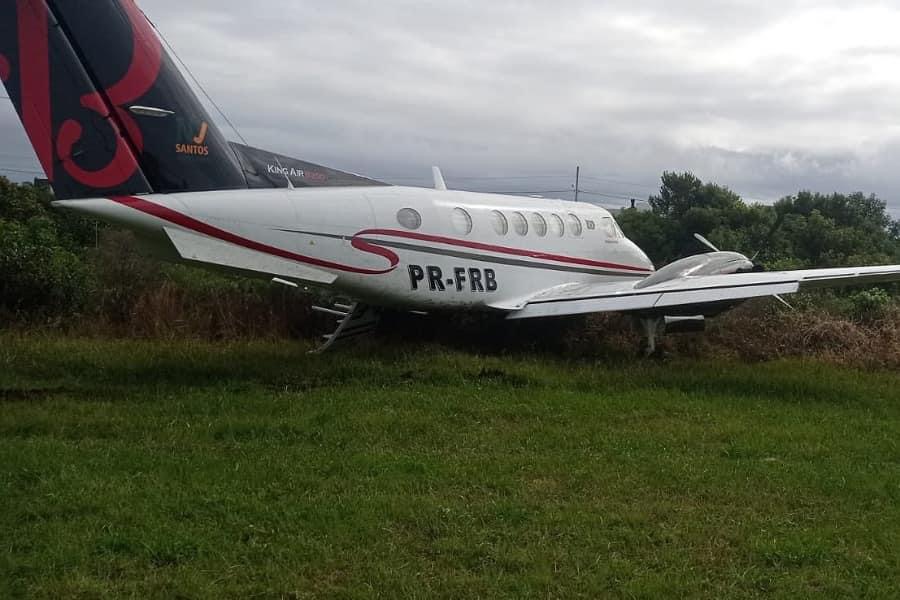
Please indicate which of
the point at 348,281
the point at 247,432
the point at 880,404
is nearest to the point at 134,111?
the point at 348,281

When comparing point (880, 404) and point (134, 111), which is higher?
point (134, 111)

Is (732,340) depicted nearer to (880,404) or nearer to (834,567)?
(880,404)

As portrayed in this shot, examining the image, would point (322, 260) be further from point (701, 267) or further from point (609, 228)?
point (701, 267)

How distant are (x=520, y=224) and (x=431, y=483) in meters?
7.83

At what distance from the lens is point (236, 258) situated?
10.2 meters

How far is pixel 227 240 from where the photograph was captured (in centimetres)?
1018

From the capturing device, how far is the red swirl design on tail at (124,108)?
9.85m

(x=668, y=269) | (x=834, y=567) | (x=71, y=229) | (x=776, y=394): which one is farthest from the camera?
(x=71, y=229)

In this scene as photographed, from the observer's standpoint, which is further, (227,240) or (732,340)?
(732,340)

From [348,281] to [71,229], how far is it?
1407 cm

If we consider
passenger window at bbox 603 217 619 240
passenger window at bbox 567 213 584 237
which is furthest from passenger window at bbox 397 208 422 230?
passenger window at bbox 603 217 619 240

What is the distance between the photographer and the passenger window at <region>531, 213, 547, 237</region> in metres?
14.2

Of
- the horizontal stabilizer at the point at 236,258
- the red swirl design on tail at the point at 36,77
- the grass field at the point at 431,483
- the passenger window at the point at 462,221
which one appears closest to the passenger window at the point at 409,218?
the passenger window at the point at 462,221

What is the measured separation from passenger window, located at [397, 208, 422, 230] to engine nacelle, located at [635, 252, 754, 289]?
14.0 feet
